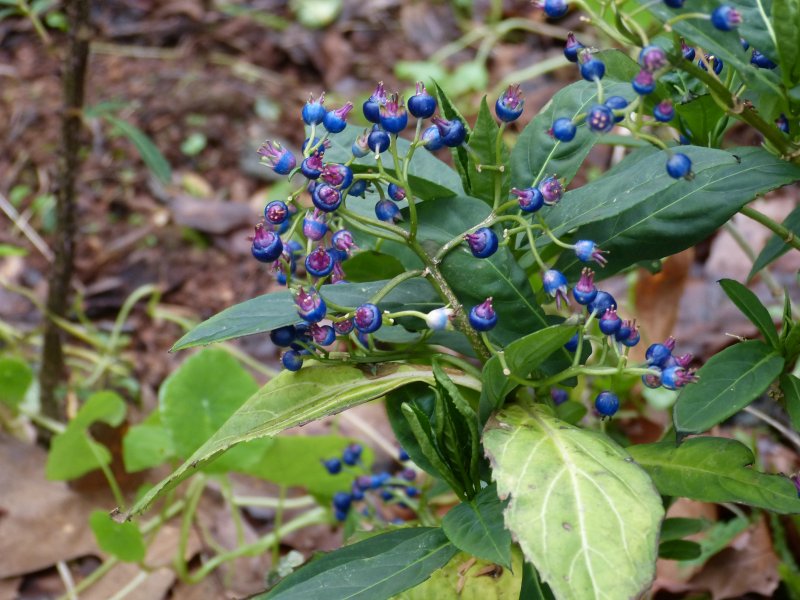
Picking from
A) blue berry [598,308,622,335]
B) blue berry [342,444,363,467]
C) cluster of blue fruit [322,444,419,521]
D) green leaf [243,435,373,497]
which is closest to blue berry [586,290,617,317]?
blue berry [598,308,622,335]

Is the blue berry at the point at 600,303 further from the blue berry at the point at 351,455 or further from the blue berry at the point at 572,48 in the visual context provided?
the blue berry at the point at 351,455

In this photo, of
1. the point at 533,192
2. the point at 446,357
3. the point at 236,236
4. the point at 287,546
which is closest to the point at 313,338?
the point at 446,357

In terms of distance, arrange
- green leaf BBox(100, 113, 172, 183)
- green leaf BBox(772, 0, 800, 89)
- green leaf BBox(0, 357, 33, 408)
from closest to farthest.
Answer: green leaf BBox(772, 0, 800, 89), green leaf BBox(0, 357, 33, 408), green leaf BBox(100, 113, 172, 183)

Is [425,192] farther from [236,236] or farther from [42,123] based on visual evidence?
[42,123]

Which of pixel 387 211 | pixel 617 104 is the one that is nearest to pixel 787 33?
pixel 617 104

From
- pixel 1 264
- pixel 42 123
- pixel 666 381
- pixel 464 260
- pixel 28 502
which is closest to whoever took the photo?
pixel 666 381

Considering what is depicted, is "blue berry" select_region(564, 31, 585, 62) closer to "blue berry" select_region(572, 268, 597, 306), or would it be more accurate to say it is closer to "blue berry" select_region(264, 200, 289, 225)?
"blue berry" select_region(572, 268, 597, 306)
